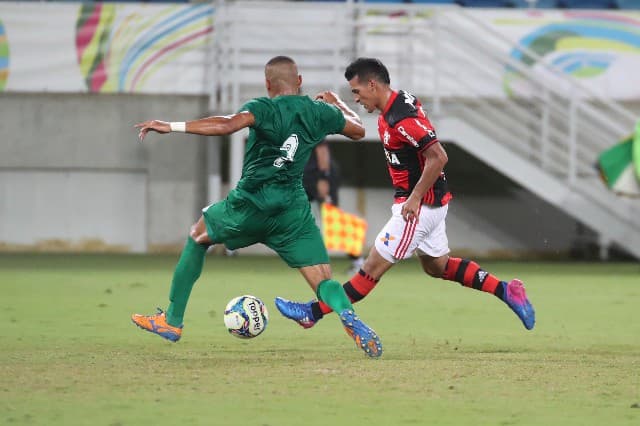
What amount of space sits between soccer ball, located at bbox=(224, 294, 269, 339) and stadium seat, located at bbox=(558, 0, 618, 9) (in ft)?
47.9

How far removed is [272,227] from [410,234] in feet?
3.42

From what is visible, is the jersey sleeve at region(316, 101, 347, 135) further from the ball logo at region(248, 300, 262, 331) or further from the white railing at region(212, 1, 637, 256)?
the white railing at region(212, 1, 637, 256)

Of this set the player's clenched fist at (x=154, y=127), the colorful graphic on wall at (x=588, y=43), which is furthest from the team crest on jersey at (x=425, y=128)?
the colorful graphic on wall at (x=588, y=43)

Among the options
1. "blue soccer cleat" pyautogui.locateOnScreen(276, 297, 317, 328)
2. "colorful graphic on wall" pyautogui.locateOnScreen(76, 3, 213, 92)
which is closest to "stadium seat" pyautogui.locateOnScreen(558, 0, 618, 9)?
"colorful graphic on wall" pyautogui.locateOnScreen(76, 3, 213, 92)

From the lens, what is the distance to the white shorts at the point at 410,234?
941 centimetres

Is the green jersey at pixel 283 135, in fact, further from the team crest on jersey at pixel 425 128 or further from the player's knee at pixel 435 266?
the player's knee at pixel 435 266

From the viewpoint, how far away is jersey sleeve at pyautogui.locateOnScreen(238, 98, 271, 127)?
333 inches

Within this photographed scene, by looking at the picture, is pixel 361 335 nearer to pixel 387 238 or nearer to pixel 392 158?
pixel 387 238

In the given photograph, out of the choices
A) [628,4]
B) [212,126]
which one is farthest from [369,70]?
[628,4]

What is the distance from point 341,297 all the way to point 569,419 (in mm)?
2563

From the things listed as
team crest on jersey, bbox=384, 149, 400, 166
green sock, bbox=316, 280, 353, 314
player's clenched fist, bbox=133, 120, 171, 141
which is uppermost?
player's clenched fist, bbox=133, 120, 171, 141

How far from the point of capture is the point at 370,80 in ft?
30.0

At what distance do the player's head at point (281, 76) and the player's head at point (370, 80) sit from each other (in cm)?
53

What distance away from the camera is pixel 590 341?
10133mm
